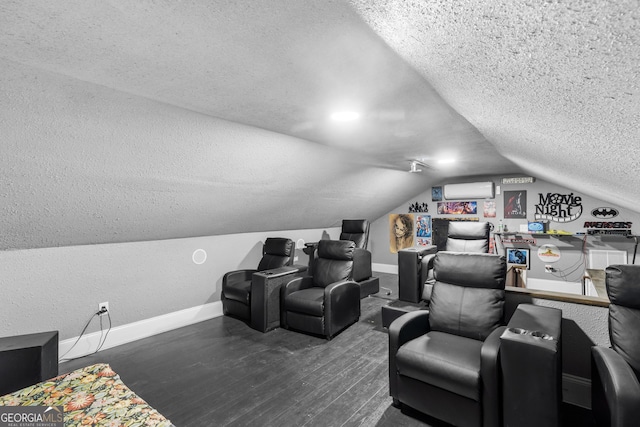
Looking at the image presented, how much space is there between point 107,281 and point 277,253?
2155 millimetres

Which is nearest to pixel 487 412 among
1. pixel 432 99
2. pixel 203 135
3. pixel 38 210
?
pixel 432 99

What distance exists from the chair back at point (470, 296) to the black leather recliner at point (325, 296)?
124 centimetres

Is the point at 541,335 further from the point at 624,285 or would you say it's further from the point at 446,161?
the point at 446,161

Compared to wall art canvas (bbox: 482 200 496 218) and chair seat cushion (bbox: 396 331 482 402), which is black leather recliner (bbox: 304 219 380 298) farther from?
chair seat cushion (bbox: 396 331 482 402)

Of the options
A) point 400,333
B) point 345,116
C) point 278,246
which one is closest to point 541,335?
point 400,333

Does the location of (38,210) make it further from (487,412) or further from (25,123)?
(487,412)

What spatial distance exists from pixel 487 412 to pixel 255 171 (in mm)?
2864

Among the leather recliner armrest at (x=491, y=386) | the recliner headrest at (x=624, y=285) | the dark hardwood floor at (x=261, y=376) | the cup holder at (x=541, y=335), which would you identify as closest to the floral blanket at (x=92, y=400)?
the dark hardwood floor at (x=261, y=376)

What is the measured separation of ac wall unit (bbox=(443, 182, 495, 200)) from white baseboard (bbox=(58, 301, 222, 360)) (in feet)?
16.5

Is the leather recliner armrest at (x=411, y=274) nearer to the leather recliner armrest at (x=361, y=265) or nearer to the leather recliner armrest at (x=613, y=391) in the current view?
the leather recliner armrest at (x=361, y=265)

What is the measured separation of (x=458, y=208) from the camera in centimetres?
616

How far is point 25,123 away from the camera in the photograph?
1.75m

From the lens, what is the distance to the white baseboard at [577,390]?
6.81 ft

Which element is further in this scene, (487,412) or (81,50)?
(487,412)
